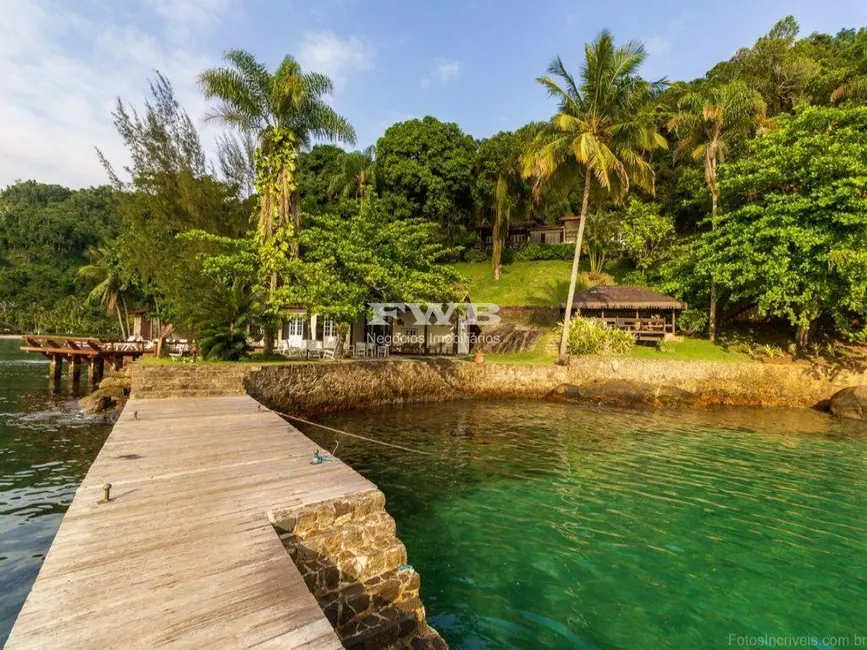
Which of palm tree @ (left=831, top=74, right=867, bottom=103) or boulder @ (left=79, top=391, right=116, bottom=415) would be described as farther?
palm tree @ (left=831, top=74, right=867, bottom=103)

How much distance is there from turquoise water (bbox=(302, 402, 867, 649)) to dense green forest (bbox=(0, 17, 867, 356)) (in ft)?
27.3

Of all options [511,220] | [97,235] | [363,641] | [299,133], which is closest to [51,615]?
[363,641]

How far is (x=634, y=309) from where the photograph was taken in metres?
26.9

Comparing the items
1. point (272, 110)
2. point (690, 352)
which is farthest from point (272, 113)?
point (690, 352)

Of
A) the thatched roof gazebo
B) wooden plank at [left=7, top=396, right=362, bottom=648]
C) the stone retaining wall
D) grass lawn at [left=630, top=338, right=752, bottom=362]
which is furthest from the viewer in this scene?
the thatched roof gazebo

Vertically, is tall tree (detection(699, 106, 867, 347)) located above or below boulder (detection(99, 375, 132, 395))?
above

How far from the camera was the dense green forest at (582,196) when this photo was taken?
18984 mm

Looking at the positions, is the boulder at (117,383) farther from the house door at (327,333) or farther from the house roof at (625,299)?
the house roof at (625,299)

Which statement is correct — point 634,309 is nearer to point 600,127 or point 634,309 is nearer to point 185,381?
point 600,127

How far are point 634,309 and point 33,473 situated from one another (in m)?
28.4

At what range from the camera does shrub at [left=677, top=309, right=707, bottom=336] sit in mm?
26156

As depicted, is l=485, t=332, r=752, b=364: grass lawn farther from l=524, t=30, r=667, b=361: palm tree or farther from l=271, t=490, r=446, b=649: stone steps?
l=271, t=490, r=446, b=649: stone steps

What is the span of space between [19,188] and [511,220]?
392 ft

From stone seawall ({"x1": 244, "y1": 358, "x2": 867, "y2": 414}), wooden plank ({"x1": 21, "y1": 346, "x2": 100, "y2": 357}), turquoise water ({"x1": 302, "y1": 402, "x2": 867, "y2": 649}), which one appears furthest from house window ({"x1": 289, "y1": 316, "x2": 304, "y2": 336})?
turquoise water ({"x1": 302, "y1": 402, "x2": 867, "y2": 649})
